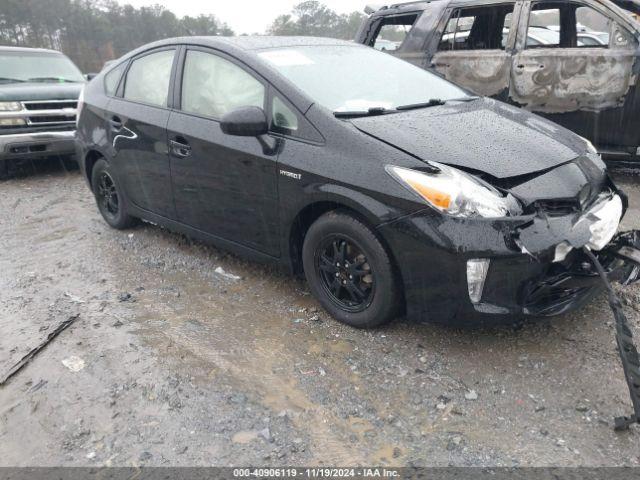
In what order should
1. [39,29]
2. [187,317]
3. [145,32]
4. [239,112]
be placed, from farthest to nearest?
[145,32], [39,29], [187,317], [239,112]

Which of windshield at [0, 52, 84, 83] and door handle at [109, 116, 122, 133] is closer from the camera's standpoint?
door handle at [109, 116, 122, 133]

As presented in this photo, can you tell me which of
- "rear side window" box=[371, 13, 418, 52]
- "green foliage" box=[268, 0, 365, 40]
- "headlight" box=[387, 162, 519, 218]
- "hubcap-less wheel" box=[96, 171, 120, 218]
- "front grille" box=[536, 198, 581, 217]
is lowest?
"hubcap-less wheel" box=[96, 171, 120, 218]

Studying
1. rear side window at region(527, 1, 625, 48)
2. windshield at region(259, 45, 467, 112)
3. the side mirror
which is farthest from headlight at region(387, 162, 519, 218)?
rear side window at region(527, 1, 625, 48)

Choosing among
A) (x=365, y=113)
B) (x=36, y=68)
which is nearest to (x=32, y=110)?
(x=36, y=68)

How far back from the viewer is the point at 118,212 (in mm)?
4922

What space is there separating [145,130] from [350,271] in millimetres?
2121

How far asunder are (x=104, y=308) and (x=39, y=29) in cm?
2784

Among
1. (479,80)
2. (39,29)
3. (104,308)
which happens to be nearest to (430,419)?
(104,308)

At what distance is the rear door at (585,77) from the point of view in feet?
17.5

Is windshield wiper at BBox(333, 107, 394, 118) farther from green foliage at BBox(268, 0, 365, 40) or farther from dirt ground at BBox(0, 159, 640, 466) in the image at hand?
green foliage at BBox(268, 0, 365, 40)

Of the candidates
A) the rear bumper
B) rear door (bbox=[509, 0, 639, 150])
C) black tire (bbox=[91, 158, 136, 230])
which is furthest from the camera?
the rear bumper

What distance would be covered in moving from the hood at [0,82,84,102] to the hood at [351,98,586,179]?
5.94 m

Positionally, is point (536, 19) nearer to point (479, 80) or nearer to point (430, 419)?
point (479, 80)

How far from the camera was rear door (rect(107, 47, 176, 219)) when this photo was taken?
4000 millimetres
